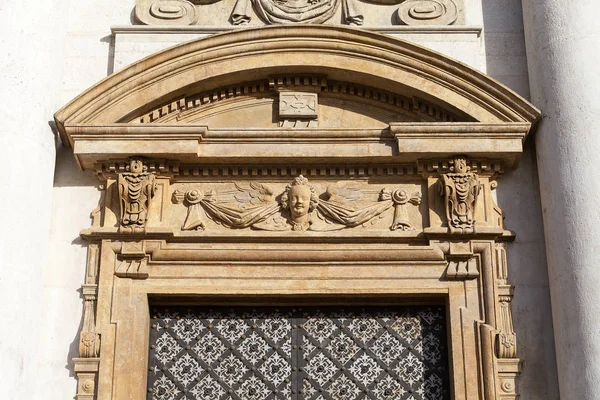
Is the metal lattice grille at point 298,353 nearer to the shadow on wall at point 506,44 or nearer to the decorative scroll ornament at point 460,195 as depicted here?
the decorative scroll ornament at point 460,195

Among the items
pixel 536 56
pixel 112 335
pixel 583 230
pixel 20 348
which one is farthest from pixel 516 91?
pixel 20 348

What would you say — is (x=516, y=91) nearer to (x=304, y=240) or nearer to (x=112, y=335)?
(x=304, y=240)

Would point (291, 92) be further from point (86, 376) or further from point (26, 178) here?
point (86, 376)

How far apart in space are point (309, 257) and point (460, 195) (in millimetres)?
1341

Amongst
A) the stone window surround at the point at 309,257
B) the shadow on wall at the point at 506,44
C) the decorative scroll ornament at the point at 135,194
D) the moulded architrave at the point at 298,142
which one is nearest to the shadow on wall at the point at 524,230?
the shadow on wall at the point at 506,44

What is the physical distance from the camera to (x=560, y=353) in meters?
8.92

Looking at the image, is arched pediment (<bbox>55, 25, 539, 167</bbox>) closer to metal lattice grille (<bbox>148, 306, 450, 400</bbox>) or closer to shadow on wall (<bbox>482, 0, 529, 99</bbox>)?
shadow on wall (<bbox>482, 0, 529, 99</bbox>)

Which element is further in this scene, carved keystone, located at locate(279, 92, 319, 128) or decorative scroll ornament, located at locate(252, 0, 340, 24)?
decorative scroll ornament, located at locate(252, 0, 340, 24)

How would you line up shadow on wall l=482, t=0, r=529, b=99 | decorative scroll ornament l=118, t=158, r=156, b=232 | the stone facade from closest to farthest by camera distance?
the stone facade, decorative scroll ornament l=118, t=158, r=156, b=232, shadow on wall l=482, t=0, r=529, b=99

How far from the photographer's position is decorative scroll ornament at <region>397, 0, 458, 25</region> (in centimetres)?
1045

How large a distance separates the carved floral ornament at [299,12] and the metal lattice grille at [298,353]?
2.62m

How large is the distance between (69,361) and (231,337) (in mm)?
1329

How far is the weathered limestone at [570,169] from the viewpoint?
8734 mm

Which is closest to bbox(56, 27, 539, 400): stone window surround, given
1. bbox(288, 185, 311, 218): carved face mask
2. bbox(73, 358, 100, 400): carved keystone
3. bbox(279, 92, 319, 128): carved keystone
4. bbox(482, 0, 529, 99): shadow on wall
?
bbox(73, 358, 100, 400): carved keystone
